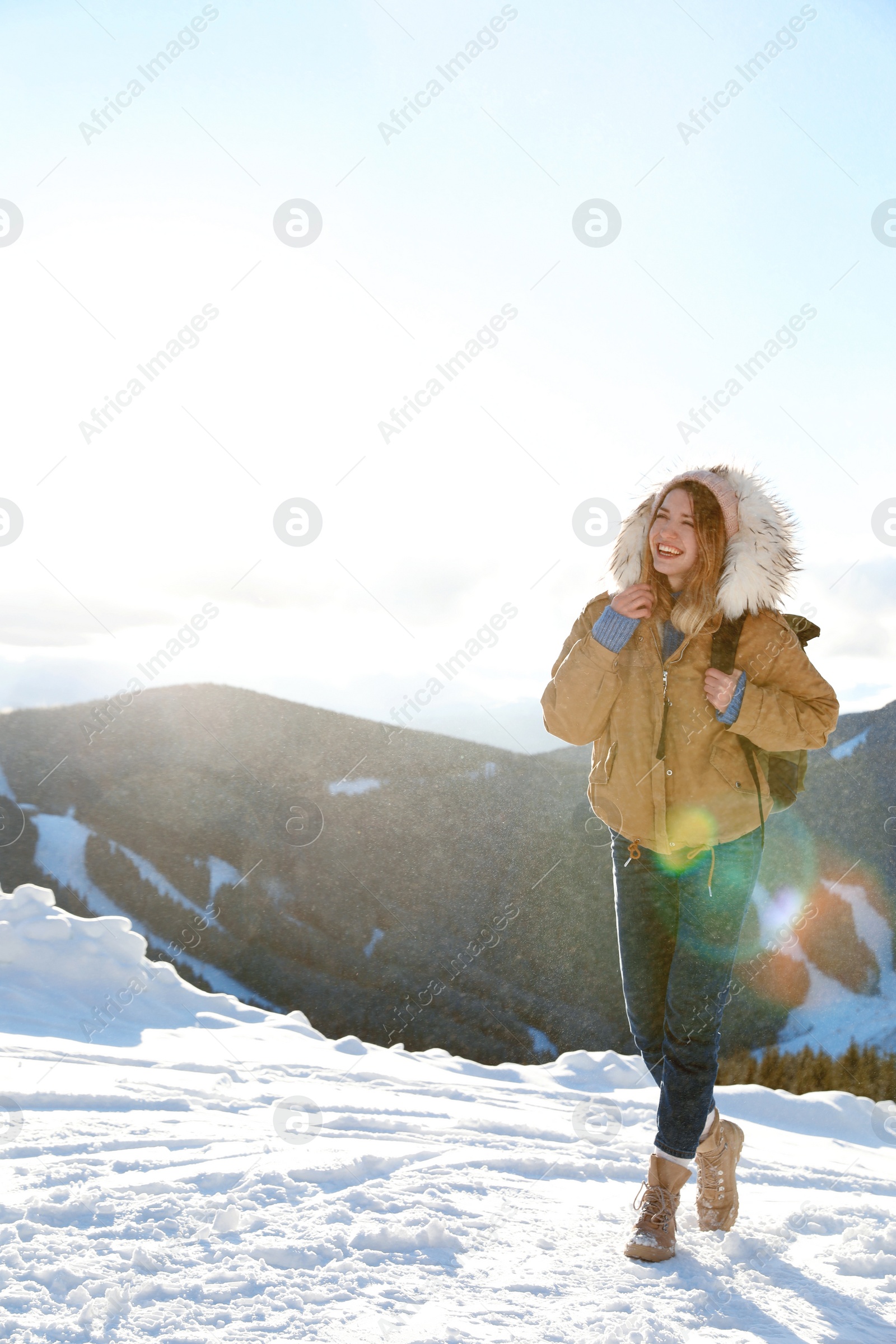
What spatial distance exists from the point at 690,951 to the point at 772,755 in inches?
23.4

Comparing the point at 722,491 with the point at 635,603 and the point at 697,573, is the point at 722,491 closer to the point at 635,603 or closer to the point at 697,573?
the point at 697,573

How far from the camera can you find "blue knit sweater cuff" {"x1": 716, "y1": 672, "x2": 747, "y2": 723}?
7.01 feet

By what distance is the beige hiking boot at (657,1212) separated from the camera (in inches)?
75.4

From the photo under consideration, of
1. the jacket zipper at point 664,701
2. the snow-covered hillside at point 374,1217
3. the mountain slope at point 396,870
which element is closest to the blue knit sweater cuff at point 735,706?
the jacket zipper at point 664,701

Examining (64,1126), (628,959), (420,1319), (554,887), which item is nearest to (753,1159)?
(628,959)

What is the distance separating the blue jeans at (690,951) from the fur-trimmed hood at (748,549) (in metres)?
0.66

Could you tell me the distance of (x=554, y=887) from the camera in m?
22.2

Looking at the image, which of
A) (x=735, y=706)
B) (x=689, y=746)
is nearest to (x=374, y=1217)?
(x=689, y=746)

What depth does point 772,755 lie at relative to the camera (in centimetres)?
230

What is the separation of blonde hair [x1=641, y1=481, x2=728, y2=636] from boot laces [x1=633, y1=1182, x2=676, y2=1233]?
4.73 feet

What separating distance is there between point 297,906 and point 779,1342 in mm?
21542

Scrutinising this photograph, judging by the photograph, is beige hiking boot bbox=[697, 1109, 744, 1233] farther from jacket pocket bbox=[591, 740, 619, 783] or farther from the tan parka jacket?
jacket pocket bbox=[591, 740, 619, 783]

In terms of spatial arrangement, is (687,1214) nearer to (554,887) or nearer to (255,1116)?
(255,1116)

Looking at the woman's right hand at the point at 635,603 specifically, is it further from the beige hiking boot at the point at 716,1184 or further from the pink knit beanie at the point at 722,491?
the beige hiking boot at the point at 716,1184
